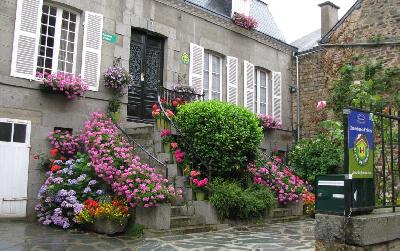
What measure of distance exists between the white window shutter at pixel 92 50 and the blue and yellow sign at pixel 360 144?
6398mm

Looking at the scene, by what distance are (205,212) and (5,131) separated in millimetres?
4042

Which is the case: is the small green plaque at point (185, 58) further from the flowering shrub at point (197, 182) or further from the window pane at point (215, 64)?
the flowering shrub at point (197, 182)

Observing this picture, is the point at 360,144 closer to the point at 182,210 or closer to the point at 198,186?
the point at 182,210

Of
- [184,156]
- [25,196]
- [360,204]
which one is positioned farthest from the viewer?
[184,156]

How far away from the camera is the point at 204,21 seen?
1191 centimetres

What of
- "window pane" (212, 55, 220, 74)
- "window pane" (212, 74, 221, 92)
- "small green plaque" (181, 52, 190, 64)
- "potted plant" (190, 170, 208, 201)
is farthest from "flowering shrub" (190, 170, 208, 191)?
"window pane" (212, 55, 220, 74)

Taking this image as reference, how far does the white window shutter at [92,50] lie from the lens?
9.07 metres

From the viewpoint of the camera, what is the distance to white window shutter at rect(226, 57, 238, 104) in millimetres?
12305

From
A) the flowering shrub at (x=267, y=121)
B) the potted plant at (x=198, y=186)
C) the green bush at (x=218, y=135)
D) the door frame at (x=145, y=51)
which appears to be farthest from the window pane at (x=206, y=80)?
the potted plant at (x=198, y=186)

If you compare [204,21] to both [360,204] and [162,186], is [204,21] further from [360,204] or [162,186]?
[360,204]

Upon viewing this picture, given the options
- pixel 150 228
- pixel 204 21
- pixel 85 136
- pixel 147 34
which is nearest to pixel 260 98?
pixel 204 21

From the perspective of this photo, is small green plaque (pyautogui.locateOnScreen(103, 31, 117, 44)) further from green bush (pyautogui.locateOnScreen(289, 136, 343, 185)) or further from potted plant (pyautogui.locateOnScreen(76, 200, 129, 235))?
green bush (pyautogui.locateOnScreen(289, 136, 343, 185))

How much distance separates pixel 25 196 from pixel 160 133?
2.83 m

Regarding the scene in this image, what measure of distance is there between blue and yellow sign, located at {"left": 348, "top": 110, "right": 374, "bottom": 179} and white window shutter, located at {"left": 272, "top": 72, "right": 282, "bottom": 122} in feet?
31.7
